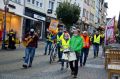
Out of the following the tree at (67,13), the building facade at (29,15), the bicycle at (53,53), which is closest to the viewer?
the bicycle at (53,53)

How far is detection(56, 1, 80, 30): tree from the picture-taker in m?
52.8

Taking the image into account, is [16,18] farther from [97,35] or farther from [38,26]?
[97,35]

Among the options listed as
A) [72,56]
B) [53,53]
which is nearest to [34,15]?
[53,53]

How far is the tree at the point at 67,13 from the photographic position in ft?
173

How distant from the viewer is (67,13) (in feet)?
177

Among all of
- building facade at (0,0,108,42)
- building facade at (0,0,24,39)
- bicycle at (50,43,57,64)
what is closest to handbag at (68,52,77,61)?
bicycle at (50,43,57,64)

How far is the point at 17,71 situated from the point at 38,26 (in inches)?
1307

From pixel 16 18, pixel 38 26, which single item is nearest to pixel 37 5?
pixel 38 26

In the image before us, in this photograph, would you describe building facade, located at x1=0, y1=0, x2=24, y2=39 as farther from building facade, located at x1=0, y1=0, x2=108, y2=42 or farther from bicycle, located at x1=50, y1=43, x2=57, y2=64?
bicycle, located at x1=50, y1=43, x2=57, y2=64

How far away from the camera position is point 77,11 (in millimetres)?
56000

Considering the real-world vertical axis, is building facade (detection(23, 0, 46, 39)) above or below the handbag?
above

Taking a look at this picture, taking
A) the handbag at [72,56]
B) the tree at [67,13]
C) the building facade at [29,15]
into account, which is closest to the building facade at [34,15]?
the building facade at [29,15]

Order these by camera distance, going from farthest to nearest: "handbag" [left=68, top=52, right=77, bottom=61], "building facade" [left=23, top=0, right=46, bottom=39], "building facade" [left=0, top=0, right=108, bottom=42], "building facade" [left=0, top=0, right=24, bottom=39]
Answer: "building facade" [left=23, top=0, right=46, bottom=39]
"building facade" [left=0, top=0, right=108, bottom=42]
"building facade" [left=0, top=0, right=24, bottom=39]
"handbag" [left=68, top=52, right=77, bottom=61]

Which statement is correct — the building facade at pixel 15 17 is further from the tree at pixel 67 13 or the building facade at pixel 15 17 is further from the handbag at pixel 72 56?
the handbag at pixel 72 56
